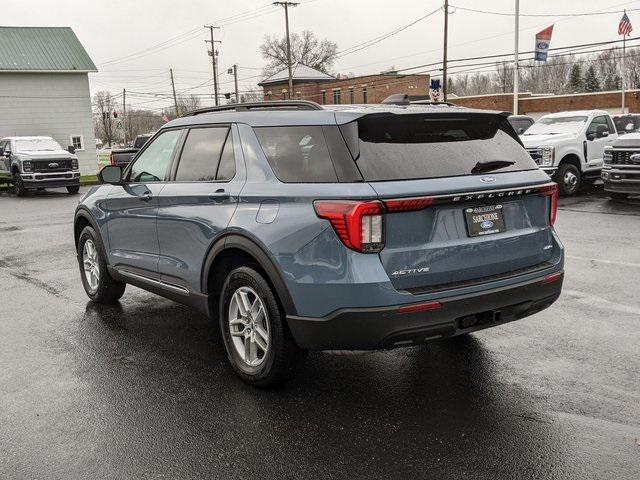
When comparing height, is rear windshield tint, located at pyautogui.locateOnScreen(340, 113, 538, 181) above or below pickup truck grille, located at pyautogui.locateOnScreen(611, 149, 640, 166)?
above

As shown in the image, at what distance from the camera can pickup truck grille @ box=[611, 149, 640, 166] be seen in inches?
533

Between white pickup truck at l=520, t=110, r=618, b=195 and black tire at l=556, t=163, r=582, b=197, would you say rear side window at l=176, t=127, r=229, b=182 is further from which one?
black tire at l=556, t=163, r=582, b=197

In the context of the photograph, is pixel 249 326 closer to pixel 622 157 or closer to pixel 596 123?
pixel 622 157

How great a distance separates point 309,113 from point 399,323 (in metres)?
1.42

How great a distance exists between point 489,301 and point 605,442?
958 mm

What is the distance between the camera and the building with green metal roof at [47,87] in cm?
3581

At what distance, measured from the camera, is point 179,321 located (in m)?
6.00

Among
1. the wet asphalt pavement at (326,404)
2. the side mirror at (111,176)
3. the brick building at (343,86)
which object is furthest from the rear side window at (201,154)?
the brick building at (343,86)

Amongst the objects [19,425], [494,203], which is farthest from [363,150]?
[19,425]

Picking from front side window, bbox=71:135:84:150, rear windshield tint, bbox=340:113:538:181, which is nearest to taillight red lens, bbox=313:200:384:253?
rear windshield tint, bbox=340:113:538:181

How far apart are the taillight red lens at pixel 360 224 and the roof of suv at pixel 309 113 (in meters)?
0.58

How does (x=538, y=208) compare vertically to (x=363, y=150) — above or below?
below

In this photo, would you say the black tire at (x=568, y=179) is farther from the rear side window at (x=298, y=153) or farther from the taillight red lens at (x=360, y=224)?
the taillight red lens at (x=360, y=224)

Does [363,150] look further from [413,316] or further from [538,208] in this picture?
[538,208]
